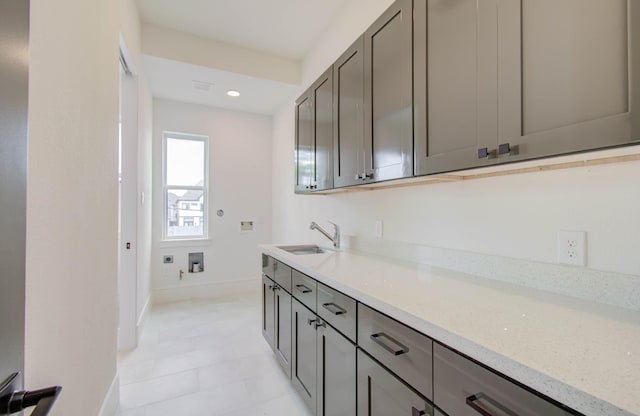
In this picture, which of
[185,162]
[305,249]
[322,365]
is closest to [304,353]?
[322,365]

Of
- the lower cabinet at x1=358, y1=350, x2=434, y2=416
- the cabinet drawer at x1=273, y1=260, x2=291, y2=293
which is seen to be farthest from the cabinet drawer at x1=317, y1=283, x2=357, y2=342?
the cabinet drawer at x1=273, y1=260, x2=291, y2=293

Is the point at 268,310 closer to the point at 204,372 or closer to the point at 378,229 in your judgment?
the point at 204,372

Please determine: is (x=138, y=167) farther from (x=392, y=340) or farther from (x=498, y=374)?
(x=498, y=374)

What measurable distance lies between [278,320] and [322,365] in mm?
768

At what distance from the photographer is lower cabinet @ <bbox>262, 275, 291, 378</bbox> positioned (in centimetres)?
199

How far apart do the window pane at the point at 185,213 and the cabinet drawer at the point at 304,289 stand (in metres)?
2.69

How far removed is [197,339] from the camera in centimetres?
273

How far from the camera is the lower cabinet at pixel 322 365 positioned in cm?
126

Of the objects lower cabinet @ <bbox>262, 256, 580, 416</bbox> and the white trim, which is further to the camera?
the white trim

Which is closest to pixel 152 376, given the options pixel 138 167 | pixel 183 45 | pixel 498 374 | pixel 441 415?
pixel 138 167

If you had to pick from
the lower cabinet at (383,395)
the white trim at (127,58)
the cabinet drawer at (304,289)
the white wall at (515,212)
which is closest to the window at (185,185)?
the white trim at (127,58)

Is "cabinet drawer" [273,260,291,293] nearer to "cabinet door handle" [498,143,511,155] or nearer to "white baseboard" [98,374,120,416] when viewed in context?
"white baseboard" [98,374,120,416]

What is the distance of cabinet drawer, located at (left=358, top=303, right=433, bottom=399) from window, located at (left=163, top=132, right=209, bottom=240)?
347 centimetres

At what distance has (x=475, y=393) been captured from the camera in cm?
72
